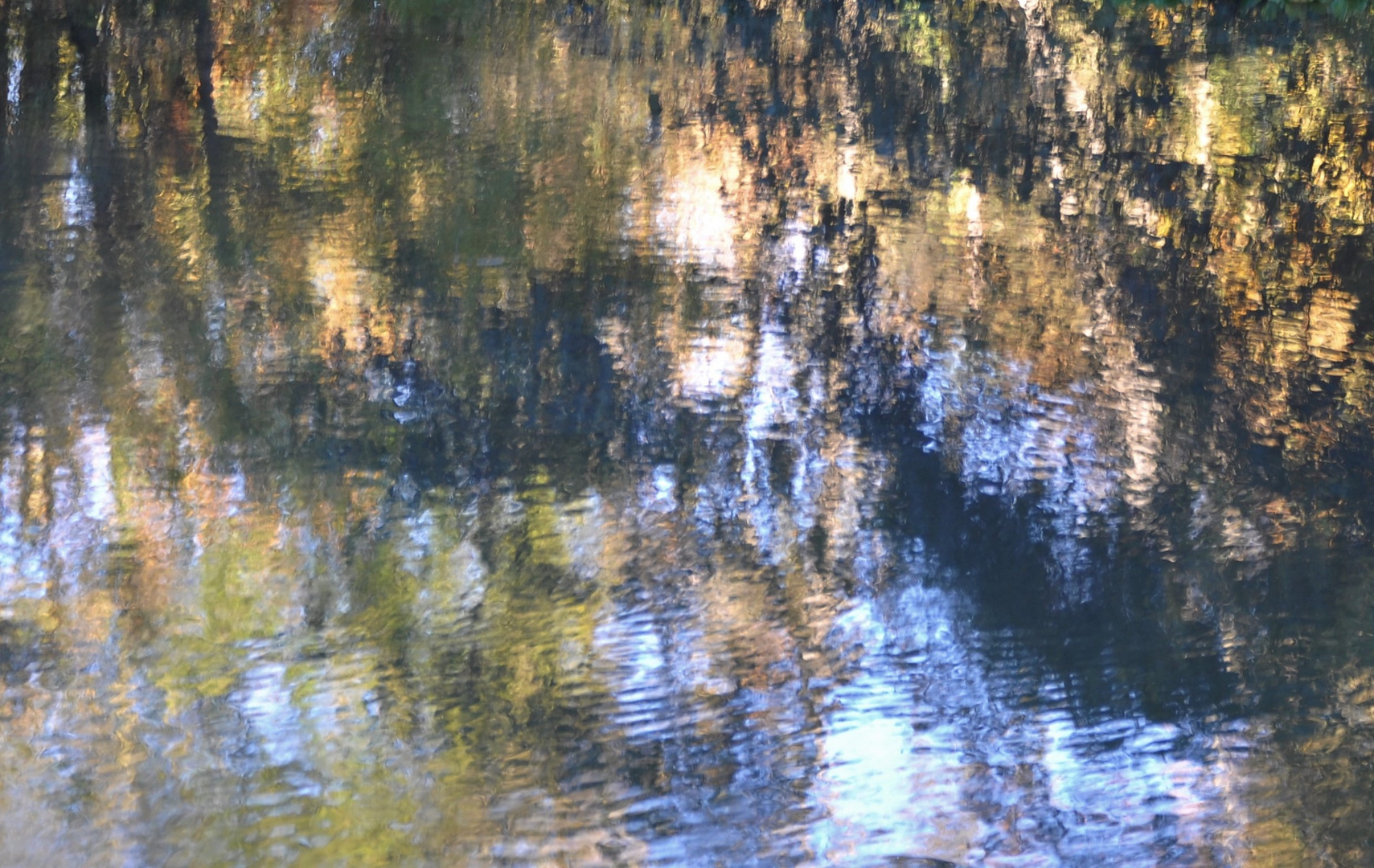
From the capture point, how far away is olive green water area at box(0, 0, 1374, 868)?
1.00 m

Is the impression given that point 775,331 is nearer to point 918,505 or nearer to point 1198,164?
point 918,505

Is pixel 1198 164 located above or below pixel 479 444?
above

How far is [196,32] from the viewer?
1851 mm

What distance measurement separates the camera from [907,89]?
5.80 ft

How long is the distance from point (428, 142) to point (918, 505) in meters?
0.95

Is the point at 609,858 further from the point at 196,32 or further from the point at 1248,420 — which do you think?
the point at 196,32

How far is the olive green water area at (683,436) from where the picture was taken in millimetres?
995

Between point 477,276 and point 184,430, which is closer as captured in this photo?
point 184,430

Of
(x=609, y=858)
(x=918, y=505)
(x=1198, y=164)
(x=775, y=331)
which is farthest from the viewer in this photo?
(x=1198, y=164)

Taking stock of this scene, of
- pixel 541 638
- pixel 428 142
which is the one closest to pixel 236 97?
pixel 428 142

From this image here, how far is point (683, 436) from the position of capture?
4.22ft

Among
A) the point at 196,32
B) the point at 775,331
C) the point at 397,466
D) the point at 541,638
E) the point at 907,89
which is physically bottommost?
the point at 541,638

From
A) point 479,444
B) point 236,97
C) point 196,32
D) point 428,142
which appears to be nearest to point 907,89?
point 428,142

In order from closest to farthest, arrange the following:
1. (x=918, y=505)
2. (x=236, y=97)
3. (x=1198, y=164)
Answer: (x=918, y=505) < (x=1198, y=164) < (x=236, y=97)
